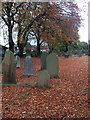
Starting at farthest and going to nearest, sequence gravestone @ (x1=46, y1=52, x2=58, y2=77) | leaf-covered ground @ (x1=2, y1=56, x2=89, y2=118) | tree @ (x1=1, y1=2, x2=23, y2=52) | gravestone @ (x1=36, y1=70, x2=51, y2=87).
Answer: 1. tree @ (x1=1, y1=2, x2=23, y2=52)
2. gravestone @ (x1=46, y1=52, x2=58, y2=77)
3. gravestone @ (x1=36, y1=70, x2=51, y2=87)
4. leaf-covered ground @ (x1=2, y1=56, x2=89, y2=118)

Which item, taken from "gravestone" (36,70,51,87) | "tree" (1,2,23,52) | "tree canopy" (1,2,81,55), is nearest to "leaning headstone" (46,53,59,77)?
"gravestone" (36,70,51,87)

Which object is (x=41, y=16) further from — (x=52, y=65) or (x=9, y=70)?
(x=9, y=70)

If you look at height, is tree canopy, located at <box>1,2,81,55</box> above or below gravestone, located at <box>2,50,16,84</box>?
above

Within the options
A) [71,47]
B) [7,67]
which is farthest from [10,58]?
[71,47]

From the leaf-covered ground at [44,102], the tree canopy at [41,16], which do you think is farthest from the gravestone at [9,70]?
the tree canopy at [41,16]

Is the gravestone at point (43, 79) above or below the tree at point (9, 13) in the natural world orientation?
below

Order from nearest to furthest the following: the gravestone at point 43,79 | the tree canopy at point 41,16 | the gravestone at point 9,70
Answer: the gravestone at point 43,79
the gravestone at point 9,70
the tree canopy at point 41,16

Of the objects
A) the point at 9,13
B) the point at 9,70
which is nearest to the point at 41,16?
the point at 9,13

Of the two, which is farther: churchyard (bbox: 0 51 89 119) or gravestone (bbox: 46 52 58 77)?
gravestone (bbox: 46 52 58 77)

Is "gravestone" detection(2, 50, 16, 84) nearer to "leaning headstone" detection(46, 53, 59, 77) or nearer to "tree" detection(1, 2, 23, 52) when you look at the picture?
"leaning headstone" detection(46, 53, 59, 77)

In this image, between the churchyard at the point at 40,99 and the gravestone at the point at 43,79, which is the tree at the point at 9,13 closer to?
the churchyard at the point at 40,99

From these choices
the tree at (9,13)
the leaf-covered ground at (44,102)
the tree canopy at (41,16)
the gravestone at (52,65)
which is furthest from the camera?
the tree canopy at (41,16)

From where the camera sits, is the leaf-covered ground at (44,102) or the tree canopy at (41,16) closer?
the leaf-covered ground at (44,102)

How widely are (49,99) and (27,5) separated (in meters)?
10.7
